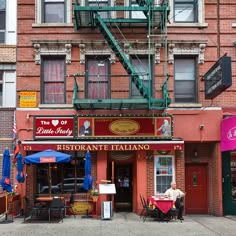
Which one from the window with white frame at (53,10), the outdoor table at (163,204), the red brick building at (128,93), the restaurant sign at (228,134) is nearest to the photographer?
the outdoor table at (163,204)

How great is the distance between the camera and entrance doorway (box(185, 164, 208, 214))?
17203 millimetres

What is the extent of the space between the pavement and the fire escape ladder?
4.53m

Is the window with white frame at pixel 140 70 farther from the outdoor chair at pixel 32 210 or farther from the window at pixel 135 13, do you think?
the outdoor chair at pixel 32 210

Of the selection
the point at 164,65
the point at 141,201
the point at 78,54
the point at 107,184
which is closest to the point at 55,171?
the point at 107,184

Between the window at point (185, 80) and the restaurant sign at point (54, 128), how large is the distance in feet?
14.6

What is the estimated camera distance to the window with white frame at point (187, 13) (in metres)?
17.0

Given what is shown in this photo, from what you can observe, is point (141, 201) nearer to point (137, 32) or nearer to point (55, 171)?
point (55, 171)

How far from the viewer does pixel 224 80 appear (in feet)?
45.1

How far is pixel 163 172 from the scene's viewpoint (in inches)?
650

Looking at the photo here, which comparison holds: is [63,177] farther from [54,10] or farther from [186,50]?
[186,50]

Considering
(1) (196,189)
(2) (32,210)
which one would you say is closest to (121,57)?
(1) (196,189)

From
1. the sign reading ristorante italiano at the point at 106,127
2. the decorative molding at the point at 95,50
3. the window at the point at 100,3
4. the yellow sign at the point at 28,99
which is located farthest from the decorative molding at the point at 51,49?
the sign reading ristorante italiano at the point at 106,127

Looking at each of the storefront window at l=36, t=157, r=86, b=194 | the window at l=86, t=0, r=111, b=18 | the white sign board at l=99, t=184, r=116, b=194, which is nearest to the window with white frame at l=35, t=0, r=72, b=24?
the window at l=86, t=0, r=111, b=18

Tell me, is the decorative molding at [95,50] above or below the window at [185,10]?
below
